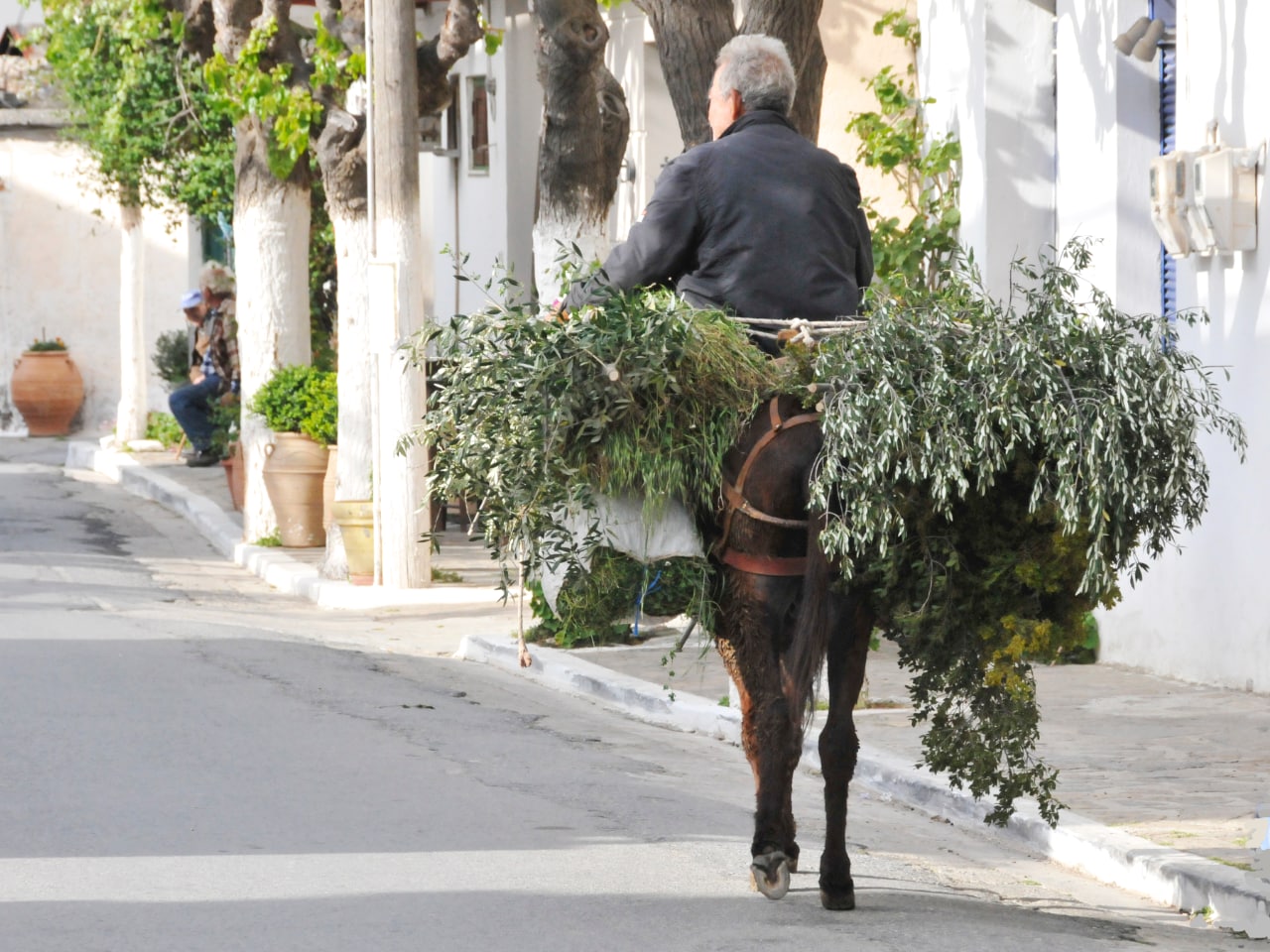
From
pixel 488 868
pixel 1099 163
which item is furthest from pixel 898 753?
pixel 1099 163

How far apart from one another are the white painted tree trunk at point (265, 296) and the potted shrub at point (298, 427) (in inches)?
7.9

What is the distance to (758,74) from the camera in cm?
609

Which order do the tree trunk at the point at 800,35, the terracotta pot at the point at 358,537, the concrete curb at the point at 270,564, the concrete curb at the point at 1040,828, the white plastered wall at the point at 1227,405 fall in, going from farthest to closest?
1. the terracotta pot at the point at 358,537
2. the concrete curb at the point at 270,564
3. the tree trunk at the point at 800,35
4. the white plastered wall at the point at 1227,405
5. the concrete curb at the point at 1040,828

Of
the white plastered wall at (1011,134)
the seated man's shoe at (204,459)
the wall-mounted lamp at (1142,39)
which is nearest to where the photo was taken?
the wall-mounted lamp at (1142,39)

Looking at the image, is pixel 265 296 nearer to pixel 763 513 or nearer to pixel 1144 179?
pixel 1144 179

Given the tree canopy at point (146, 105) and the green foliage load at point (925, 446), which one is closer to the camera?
the green foliage load at point (925, 446)

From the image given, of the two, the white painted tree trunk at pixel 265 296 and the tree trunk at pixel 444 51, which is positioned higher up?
the tree trunk at pixel 444 51

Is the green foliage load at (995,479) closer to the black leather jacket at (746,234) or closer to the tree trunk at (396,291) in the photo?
the black leather jacket at (746,234)

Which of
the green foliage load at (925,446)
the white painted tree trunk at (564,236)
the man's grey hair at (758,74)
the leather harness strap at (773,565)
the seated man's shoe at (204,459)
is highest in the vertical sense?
the white painted tree trunk at (564,236)

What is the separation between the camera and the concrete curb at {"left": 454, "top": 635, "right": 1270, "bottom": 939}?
608cm

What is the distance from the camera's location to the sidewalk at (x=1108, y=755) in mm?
6473

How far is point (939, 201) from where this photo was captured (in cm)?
1340

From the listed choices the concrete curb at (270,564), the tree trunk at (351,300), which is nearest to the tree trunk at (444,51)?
the tree trunk at (351,300)

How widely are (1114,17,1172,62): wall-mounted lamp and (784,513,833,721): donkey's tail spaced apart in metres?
6.39
